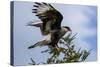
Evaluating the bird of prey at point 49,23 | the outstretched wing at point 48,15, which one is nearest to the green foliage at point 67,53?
the bird of prey at point 49,23

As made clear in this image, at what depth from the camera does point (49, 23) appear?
2084mm

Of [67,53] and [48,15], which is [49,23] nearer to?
[48,15]

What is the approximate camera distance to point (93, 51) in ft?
7.47

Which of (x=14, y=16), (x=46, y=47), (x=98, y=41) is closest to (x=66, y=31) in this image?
(x=46, y=47)

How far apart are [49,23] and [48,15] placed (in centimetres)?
9

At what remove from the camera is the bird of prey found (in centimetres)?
204

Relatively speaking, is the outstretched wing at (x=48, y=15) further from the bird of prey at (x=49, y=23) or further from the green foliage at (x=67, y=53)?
the green foliage at (x=67, y=53)

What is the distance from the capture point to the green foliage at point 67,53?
2.09 meters

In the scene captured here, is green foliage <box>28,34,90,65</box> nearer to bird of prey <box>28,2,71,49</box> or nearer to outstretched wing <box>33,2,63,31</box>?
bird of prey <box>28,2,71,49</box>

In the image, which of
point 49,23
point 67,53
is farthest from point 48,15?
point 67,53

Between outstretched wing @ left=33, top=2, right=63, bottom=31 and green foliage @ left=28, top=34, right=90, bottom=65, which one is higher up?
outstretched wing @ left=33, top=2, right=63, bottom=31

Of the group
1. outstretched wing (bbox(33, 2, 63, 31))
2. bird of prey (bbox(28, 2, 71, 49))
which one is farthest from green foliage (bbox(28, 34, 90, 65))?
outstretched wing (bbox(33, 2, 63, 31))
